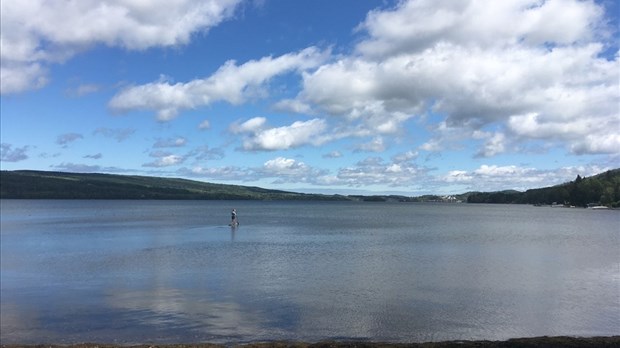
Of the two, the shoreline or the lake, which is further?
the lake

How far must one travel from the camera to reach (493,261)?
120 ft

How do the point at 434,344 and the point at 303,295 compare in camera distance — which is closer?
the point at 434,344

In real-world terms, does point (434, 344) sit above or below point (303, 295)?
above

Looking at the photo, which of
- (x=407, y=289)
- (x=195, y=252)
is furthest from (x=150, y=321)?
→ (x=195, y=252)

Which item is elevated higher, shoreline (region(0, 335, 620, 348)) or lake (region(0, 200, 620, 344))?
shoreline (region(0, 335, 620, 348))

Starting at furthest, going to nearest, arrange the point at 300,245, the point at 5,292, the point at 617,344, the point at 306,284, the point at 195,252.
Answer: the point at 300,245 < the point at 195,252 < the point at 306,284 < the point at 5,292 < the point at 617,344

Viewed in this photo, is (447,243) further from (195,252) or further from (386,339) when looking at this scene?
(386,339)

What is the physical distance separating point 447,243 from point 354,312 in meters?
32.8

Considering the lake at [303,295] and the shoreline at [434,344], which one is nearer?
the shoreline at [434,344]

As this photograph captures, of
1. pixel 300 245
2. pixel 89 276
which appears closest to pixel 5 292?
pixel 89 276

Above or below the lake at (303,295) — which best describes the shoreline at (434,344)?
above

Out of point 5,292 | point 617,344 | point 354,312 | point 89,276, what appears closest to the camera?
point 617,344

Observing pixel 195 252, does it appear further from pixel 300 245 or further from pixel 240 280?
pixel 240 280

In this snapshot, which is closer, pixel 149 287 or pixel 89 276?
pixel 149 287
